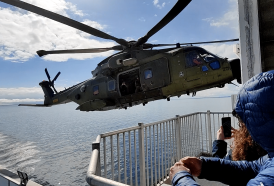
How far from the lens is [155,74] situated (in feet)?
21.9

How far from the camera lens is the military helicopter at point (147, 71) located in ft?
19.4

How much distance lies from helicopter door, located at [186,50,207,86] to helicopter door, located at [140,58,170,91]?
738 millimetres

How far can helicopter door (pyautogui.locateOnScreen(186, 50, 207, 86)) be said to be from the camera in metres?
6.12

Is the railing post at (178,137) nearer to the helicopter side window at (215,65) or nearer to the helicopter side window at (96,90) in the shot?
the helicopter side window at (215,65)

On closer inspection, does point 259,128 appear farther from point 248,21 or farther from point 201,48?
point 201,48

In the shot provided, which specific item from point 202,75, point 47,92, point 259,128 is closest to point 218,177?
point 259,128

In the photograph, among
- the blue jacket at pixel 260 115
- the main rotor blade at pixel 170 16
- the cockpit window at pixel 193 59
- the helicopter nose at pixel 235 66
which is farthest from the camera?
the cockpit window at pixel 193 59

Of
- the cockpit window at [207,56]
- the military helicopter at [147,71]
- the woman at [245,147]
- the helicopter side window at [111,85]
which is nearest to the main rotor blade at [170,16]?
the military helicopter at [147,71]

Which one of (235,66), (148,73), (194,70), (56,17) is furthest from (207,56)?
(56,17)

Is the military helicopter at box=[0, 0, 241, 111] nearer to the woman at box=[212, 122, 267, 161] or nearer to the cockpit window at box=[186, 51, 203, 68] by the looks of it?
the cockpit window at box=[186, 51, 203, 68]

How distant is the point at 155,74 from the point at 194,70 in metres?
1.39

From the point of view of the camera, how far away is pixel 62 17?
5.70 m

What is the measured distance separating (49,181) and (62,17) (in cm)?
1308

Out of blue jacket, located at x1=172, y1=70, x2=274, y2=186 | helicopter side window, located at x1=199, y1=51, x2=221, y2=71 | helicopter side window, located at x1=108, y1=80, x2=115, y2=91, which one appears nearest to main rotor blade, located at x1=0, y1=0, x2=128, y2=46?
helicopter side window, located at x1=108, y1=80, x2=115, y2=91
